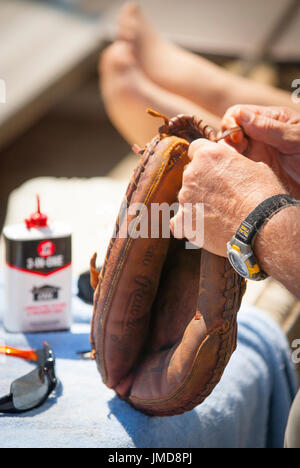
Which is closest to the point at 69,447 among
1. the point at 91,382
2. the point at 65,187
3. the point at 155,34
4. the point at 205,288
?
the point at 91,382

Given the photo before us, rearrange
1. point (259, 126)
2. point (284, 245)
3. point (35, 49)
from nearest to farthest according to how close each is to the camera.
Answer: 1. point (284, 245)
2. point (259, 126)
3. point (35, 49)

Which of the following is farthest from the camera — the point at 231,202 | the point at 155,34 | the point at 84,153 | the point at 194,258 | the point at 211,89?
the point at 84,153

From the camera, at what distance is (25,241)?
730mm

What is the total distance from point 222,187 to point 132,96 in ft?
2.65

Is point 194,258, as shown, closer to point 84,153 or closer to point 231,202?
point 231,202

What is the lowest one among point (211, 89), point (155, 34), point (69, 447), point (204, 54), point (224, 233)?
point (69, 447)

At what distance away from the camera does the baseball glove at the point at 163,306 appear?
58 centimetres

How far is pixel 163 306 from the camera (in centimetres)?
67

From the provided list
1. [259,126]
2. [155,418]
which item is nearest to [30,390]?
[155,418]

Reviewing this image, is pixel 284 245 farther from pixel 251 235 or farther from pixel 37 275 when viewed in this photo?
pixel 37 275

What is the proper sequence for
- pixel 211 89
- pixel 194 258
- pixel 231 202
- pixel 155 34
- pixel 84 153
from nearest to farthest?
pixel 231 202, pixel 194 258, pixel 211 89, pixel 155 34, pixel 84 153

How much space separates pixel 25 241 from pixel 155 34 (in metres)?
0.90

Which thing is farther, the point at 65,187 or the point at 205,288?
the point at 65,187

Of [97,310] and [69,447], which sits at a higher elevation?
[97,310]
